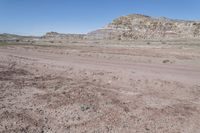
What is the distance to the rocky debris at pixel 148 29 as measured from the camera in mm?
97469

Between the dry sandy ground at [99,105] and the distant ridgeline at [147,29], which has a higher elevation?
the distant ridgeline at [147,29]

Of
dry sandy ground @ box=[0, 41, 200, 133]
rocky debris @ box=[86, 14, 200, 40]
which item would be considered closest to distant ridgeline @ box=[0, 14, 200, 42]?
rocky debris @ box=[86, 14, 200, 40]

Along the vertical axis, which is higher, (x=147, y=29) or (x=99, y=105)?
(x=147, y=29)

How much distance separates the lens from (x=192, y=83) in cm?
1355

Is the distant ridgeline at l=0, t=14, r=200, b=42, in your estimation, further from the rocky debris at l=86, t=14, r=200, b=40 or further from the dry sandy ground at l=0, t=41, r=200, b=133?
the dry sandy ground at l=0, t=41, r=200, b=133

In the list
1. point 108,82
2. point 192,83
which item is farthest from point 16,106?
point 192,83

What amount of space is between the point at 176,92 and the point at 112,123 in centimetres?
502

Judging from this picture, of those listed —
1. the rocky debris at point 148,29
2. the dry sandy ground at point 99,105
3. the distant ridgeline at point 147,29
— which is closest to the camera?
the dry sandy ground at point 99,105

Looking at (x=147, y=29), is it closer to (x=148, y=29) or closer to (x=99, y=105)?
(x=148, y=29)

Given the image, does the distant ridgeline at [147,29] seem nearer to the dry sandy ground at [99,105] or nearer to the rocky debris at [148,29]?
the rocky debris at [148,29]

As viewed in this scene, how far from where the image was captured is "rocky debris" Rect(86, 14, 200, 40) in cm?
9747

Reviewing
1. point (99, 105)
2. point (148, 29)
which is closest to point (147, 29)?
point (148, 29)

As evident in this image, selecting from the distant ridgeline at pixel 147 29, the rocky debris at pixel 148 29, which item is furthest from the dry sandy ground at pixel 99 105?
the rocky debris at pixel 148 29

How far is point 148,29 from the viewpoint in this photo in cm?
11506
